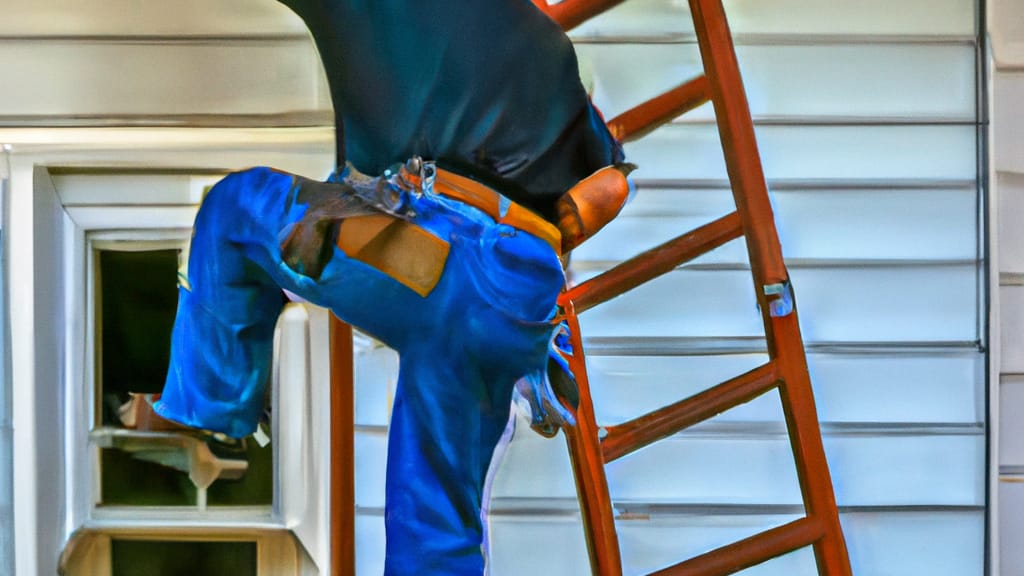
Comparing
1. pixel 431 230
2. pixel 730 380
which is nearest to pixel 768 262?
pixel 730 380

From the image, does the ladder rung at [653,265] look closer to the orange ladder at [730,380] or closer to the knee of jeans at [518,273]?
the orange ladder at [730,380]

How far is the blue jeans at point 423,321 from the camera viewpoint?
896 mm

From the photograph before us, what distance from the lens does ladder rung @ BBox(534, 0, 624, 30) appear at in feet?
3.59

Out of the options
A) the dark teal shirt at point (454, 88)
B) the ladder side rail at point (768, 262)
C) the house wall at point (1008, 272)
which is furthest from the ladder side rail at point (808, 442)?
the dark teal shirt at point (454, 88)

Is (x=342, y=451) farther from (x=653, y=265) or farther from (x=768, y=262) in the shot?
(x=768, y=262)

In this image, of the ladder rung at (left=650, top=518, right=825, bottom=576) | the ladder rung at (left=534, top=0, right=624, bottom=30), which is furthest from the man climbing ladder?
the ladder rung at (left=650, top=518, right=825, bottom=576)

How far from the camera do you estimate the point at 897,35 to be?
1.16 meters

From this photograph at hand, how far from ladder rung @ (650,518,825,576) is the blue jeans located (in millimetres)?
315

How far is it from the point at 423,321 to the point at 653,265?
0.35 meters

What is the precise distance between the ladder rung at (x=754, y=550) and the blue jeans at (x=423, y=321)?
0.32 meters

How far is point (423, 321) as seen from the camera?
2.97 ft

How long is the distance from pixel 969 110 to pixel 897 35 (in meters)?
0.14

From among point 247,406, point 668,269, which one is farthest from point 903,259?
point 247,406

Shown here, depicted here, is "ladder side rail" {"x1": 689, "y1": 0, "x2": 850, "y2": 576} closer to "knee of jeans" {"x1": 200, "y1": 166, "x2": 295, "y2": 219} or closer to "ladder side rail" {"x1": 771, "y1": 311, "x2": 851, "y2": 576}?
"ladder side rail" {"x1": 771, "y1": 311, "x2": 851, "y2": 576}
